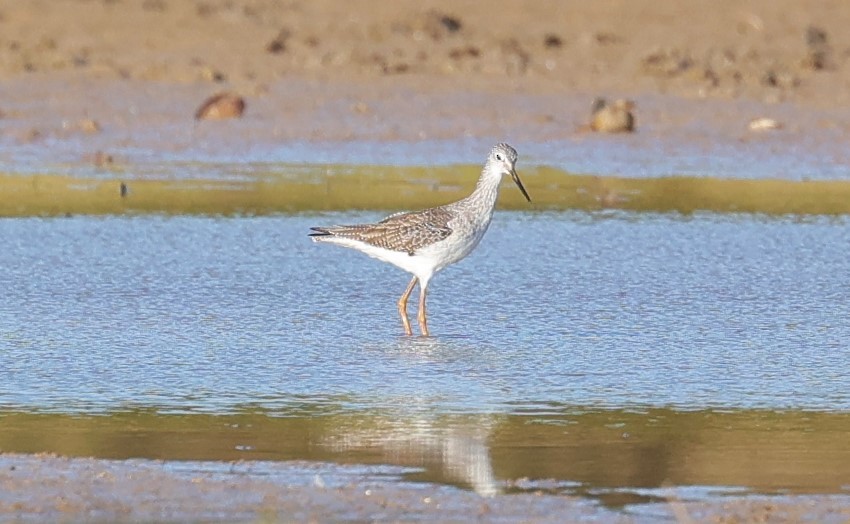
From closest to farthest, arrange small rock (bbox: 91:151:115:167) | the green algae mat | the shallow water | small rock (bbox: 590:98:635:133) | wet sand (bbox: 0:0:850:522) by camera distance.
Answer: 1. the shallow water
2. the green algae mat
3. small rock (bbox: 91:151:115:167)
4. small rock (bbox: 590:98:635:133)
5. wet sand (bbox: 0:0:850:522)

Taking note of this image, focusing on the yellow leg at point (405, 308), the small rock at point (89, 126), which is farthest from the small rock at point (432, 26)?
the yellow leg at point (405, 308)

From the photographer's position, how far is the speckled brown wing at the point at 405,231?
9258 mm

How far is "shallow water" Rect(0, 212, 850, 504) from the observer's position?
6.36 m

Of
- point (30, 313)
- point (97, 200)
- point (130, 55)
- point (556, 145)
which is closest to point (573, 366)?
point (30, 313)

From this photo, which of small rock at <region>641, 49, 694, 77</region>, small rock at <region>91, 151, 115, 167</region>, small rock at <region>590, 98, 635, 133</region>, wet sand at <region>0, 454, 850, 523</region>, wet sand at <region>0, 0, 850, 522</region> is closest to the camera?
wet sand at <region>0, 454, 850, 523</region>

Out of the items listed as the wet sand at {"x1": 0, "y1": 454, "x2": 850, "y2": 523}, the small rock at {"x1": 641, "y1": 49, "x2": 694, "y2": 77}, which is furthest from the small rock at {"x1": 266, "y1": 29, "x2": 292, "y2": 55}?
the wet sand at {"x1": 0, "y1": 454, "x2": 850, "y2": 523}

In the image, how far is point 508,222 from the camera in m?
12.4

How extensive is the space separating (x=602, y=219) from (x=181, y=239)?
3.02 meters

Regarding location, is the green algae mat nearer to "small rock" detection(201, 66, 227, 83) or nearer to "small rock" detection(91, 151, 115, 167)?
"small rock" detection(91, 151, 115, 167)

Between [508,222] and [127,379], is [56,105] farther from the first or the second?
[127,379]

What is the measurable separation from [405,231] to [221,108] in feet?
27.5

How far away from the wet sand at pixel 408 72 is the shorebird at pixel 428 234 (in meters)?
6.07

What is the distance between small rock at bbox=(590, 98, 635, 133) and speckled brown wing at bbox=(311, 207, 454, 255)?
7.07 metres

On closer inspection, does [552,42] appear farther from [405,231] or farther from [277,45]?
[405,231]
